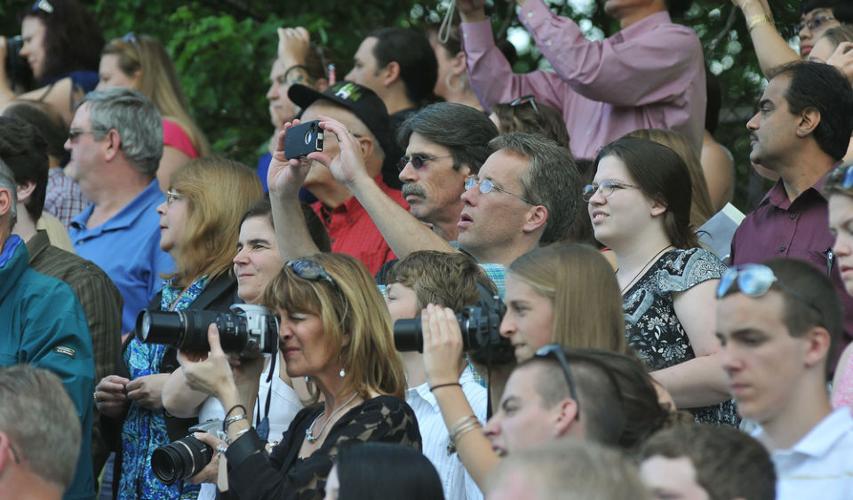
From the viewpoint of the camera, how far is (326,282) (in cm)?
482

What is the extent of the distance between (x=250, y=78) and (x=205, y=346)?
15.3ft

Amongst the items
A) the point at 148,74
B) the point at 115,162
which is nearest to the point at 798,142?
the point at 115,162

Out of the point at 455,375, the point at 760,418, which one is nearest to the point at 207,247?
the point at 455,375

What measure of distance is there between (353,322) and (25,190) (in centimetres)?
216

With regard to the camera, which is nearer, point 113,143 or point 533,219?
point 533,219

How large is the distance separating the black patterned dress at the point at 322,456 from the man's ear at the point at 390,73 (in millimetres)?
3285

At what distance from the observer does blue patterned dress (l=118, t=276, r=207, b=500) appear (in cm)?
585

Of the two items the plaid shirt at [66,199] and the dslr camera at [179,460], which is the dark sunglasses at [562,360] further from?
the plaid shirt at [66,199]

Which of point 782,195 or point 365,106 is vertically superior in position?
point 782,195

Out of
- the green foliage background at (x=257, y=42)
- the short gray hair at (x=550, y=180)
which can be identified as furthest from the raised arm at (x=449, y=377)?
the green foliage background at (x=257, y=42)

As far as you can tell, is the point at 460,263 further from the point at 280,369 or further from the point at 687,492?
the point at 687,492

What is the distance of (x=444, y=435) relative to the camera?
195 inches

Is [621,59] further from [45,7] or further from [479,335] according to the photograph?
[45,7]

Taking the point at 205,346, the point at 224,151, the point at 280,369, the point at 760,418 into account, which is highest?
the point at 760,418
